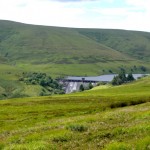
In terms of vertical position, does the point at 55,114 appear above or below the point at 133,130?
below

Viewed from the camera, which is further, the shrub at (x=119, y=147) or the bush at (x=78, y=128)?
the bush at (x=78, y=128)

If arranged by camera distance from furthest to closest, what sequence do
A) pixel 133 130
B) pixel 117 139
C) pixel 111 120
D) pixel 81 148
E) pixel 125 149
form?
pixel 111 120, pixel 133 130, pixel 117 139, pixel 81 148, pixel 125 149

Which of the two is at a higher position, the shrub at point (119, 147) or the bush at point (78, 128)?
the shrub at point (119, 147)

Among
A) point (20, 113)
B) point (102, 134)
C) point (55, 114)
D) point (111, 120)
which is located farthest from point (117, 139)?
point (20, 113)

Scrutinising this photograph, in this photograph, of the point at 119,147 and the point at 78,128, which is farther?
the point at 78,128

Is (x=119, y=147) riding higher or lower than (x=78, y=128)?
higher

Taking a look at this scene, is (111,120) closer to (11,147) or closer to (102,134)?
(102,134)

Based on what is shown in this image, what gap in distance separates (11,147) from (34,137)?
9.55 feet

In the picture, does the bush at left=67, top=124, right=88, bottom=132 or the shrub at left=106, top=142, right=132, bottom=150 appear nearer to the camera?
the shrub at left=106, top=142, right=132, bottom=150

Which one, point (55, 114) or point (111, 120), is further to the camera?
point (55, 114)

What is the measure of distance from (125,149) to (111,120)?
11935mm

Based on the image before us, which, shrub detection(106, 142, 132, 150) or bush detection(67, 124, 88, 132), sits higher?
shrub detection(106, 142, 132, 150)

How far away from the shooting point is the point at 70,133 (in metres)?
22.1

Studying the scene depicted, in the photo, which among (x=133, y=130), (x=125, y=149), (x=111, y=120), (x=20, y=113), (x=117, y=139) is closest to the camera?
(x=125, y=149)
